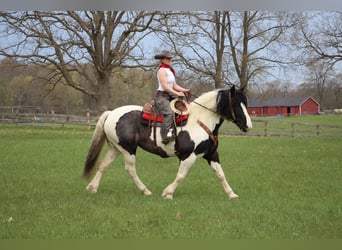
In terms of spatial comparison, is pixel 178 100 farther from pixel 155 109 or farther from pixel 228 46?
pixel 228 46

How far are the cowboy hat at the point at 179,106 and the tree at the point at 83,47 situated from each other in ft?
5.71

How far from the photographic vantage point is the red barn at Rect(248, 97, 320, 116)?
17.6 feet

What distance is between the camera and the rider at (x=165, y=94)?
4.25m

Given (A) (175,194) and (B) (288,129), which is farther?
(B) (288,129)

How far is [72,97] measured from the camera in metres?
6.04

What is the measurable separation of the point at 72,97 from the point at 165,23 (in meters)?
1.91

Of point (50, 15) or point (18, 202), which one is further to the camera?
point (50, 15)

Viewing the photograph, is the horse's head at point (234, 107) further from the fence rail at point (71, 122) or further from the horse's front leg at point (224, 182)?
the fence rail at point (71, 122)

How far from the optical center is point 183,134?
4277 millimetres

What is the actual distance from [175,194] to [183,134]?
0.79 m

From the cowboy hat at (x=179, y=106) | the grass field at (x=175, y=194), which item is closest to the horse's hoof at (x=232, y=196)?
the grass field at (x=175, y=194)

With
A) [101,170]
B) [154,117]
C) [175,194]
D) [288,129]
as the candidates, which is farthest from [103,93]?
[288,129]

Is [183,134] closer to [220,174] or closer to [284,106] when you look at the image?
[220,174]

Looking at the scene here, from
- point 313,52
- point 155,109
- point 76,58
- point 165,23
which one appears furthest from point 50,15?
point 313,52
